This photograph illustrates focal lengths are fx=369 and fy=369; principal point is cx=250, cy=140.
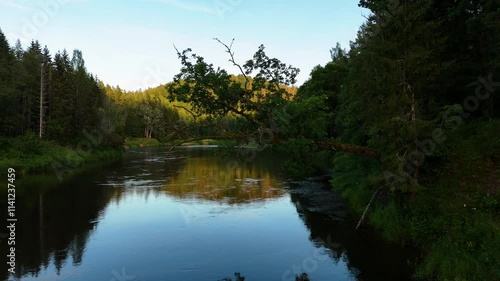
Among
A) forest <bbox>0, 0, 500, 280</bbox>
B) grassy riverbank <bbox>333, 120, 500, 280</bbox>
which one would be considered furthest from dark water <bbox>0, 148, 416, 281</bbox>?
forest <bbox>0, 0, 500, 280</bbox>

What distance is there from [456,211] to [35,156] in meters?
51.1

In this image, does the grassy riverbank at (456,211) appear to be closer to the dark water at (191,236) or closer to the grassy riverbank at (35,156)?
the dark water at (191,236)

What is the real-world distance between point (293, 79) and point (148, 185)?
2462 centimetres

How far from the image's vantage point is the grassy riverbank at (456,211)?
14352 millimetres

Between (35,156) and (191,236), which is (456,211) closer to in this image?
(191,236)

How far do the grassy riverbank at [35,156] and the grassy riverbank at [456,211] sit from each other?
41057 mm

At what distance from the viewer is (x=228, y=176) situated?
47.5 metres

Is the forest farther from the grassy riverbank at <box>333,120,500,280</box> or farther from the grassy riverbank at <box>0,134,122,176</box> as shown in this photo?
the grassy riverbank at <box>0,134,122,176</box>

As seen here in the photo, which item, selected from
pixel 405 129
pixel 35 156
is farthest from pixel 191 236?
pixel 35 156

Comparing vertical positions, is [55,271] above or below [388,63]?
below

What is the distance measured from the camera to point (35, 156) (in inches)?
1983

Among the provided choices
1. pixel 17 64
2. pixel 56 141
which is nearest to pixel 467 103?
pixel 56 141

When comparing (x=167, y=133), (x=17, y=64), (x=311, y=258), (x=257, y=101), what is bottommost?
(x=311, y=258)

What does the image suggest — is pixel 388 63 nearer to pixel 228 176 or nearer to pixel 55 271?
pixel 55 271
